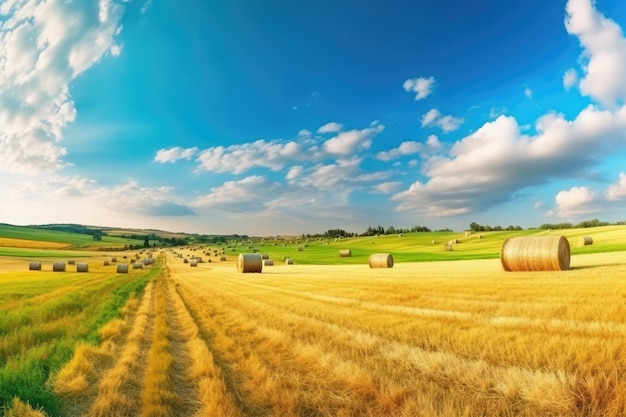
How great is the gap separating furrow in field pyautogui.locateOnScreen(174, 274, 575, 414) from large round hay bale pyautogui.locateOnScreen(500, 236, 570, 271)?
66.4 ft

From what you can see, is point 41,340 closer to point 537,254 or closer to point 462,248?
point 537,254

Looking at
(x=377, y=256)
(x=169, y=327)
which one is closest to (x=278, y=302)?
(x=169, y=327)

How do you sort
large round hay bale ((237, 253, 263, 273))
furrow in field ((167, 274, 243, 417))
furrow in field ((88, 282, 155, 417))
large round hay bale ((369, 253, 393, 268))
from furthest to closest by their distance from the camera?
large round hay bale ((237, 253, 263, 273)), large round hay bale ((369, 253, 393, 268)), furrow in field ((88, 282, 155, 417)), furrow in field ((167, 274, 243, 417))

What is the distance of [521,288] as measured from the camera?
1728 cm

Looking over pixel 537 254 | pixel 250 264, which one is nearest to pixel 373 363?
pixel 537 254

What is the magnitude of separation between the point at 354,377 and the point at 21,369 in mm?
5783

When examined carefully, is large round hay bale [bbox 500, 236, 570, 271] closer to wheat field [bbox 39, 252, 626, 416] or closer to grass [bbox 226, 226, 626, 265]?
wheat field [bbox 39, 252, 626, 416]

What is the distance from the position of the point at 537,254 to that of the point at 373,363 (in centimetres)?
2303

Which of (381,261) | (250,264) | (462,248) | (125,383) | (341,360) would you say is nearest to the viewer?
(125,383)

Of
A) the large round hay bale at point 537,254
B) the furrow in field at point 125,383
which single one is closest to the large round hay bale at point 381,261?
the large round hay bale at point 537,254

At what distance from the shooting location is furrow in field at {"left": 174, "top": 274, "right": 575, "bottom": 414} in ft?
18.6

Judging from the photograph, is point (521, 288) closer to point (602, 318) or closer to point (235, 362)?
point (602, 318)

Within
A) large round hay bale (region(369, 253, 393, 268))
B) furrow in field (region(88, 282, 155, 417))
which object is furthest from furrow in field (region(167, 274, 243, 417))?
large round hay bale (region(369, 253, 393, 268))

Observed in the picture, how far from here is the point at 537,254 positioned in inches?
1063
